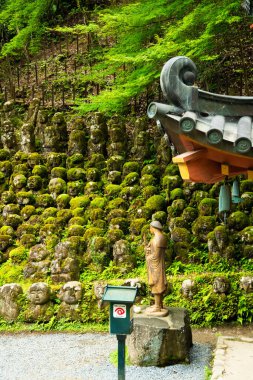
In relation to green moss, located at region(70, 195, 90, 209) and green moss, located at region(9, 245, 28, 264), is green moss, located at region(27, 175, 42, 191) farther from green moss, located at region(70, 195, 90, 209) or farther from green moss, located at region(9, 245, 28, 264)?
green moss, located at region(9, 245, 28, 264)

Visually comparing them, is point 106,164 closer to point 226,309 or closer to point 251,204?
point 251,204

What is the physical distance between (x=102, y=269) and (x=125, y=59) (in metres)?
4.52

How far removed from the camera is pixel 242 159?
566 centimetres

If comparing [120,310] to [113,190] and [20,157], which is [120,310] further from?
[20,157]

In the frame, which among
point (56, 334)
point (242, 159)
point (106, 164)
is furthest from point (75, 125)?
point (242, 159)

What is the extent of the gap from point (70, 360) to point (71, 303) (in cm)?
176

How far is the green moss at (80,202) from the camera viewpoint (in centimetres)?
1345

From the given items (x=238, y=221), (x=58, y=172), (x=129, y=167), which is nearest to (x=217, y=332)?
(x=238, y=221)

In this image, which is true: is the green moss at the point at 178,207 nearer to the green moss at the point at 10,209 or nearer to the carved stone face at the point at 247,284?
the carved stone face at the point at 247,284

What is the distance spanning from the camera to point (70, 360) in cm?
889

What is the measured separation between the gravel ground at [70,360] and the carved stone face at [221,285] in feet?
4.02

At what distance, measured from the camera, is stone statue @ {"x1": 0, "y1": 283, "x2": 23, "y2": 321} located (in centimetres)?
1055

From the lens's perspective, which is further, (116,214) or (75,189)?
(75,189)

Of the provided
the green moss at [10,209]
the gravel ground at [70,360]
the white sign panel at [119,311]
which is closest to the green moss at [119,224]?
the green moss at [10,209]
